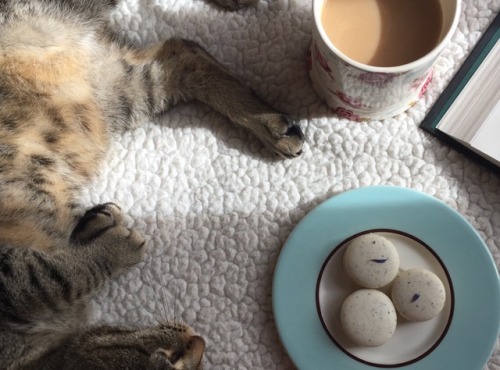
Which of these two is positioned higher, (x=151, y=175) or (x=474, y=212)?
(x=474, y=212)

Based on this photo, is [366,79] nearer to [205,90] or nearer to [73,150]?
[205,90]

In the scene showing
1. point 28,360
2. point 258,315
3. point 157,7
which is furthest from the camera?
point 157,7

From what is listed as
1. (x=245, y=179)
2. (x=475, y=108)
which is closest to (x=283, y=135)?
(x=245, y=179)

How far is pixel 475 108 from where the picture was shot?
42.2 inches

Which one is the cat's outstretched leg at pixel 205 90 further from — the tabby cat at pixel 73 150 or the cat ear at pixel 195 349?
the cat ear at pixel 195 349

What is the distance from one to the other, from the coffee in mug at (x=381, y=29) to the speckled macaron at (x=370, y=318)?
1.18ft

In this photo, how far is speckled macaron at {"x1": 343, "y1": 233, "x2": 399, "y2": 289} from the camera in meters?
0.96

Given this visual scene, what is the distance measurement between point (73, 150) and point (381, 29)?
551 mm

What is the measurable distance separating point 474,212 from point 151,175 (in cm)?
58

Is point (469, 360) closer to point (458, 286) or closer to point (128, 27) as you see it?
point (458, 286)

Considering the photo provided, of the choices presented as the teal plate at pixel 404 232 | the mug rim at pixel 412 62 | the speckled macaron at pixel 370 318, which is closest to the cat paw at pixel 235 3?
the mug rim at pixel 412 62

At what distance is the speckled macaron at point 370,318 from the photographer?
0.94 meters

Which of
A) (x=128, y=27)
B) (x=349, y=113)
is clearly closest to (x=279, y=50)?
(x=349, y=113)

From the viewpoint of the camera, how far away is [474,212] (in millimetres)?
1085
